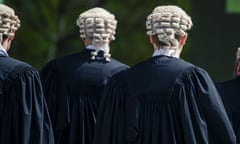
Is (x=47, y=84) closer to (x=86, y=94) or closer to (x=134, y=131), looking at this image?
(x=86, y=94)

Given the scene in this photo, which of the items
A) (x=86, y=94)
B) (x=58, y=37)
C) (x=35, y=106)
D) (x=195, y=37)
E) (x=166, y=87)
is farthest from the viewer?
(x=58, y=37)

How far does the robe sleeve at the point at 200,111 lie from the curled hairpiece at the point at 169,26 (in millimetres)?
253

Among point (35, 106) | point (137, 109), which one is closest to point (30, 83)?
point (35, 106)

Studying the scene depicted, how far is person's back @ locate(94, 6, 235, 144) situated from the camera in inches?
213

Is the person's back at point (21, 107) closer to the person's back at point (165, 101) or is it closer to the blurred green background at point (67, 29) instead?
the person's back at point (165, 101)

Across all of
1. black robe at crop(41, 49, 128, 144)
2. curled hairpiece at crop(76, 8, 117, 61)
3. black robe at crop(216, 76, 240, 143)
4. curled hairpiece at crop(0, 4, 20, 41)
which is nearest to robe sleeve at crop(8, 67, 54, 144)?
curled hairpiece at crop(0, 4, 20, 41)

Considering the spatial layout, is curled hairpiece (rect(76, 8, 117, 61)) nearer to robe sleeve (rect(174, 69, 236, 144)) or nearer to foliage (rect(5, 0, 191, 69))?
robe sleeve (rect(174, 69, 236, 144))

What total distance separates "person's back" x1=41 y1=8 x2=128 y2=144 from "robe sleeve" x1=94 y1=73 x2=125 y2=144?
810 millimetres

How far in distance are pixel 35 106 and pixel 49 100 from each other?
2.72 ft

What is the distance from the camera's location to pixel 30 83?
5.82 meters

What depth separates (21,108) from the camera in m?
5.76

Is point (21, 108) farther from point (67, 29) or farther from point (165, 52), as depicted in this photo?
point (67, 29)

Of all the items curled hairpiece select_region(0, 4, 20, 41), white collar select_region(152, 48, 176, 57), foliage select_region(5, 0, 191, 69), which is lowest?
foliage select_region(5, 0, 191, 69)

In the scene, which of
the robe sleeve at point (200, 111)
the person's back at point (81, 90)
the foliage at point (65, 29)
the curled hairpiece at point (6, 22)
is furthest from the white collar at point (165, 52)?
the foliage at point (65, 29)
